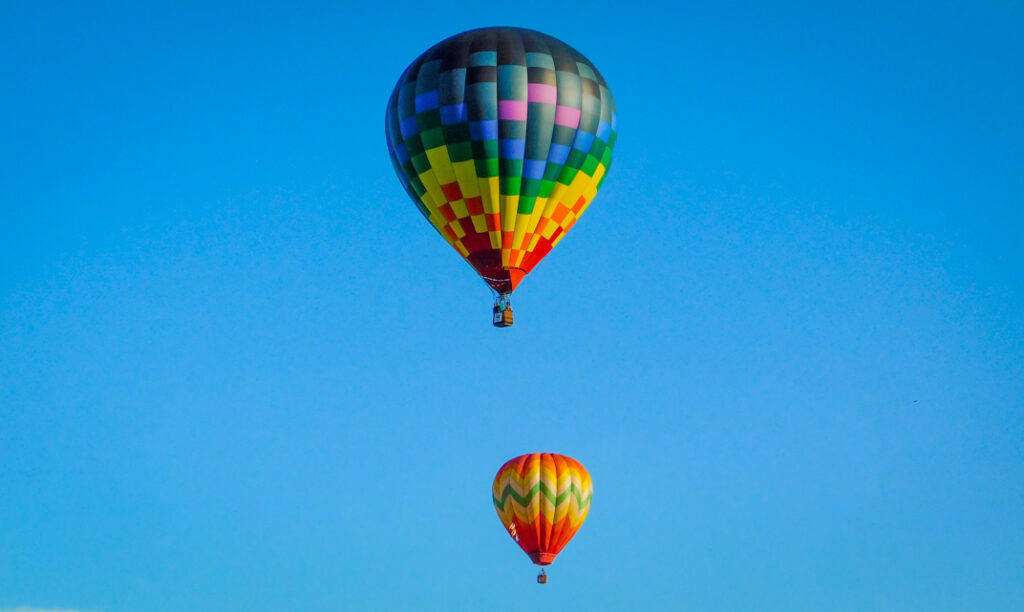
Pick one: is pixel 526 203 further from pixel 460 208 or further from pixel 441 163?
pixel 441 163

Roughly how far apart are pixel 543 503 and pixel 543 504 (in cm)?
3

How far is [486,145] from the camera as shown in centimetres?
3562

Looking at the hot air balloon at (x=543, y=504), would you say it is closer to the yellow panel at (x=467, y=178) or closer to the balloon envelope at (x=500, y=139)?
the balloon envelope at (x=500, y=139)

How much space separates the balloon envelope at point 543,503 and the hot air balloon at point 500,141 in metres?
11.0

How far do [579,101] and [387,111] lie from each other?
165 inches

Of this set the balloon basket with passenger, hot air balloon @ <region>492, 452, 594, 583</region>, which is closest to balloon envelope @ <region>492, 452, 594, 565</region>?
hot air balloon @ <region>492, 452, 594, 583</region>

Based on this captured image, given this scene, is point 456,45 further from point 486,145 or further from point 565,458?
point 565,458

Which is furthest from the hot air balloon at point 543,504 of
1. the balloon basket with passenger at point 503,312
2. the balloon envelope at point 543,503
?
the balloon basket with passenger at point 503,312

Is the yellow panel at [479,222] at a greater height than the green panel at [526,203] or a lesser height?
lesser

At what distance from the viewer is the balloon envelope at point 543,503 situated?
1828 inches

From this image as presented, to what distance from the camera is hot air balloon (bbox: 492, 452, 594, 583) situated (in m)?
46.4

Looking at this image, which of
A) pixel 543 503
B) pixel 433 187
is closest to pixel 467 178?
pixel 433 187

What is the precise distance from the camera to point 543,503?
46.4 m

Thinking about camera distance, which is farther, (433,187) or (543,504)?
(543,504)
